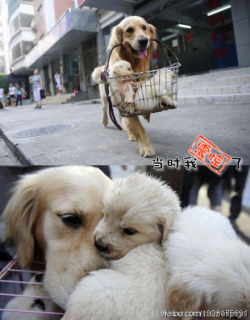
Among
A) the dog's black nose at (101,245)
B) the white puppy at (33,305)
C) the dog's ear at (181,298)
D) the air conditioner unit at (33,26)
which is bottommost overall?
the white puppy at (33,305)

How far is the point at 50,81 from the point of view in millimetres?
813

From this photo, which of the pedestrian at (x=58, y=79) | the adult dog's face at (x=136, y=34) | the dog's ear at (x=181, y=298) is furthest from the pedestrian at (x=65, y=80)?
the dog's ear at (x=181, y=298)

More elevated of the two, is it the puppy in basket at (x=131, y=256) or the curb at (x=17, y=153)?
the curb at (x=17, y=153)

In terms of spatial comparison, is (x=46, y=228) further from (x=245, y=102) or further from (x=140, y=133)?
(x=245, y=102)

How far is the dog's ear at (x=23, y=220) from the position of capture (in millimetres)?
391

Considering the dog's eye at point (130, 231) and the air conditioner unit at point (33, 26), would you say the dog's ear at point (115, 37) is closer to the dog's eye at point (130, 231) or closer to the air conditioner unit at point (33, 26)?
the air conditioner unit at point (33, 26)

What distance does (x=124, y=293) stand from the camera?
0.97 feet

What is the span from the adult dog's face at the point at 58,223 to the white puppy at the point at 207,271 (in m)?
0.11

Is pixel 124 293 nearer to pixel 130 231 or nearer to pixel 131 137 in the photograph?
pixel 130 231

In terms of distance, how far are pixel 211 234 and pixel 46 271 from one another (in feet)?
0.88

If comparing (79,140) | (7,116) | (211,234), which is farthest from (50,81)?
(211,234)

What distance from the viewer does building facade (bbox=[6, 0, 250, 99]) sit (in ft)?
2.04

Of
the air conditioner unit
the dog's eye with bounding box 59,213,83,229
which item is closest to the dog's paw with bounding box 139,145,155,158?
the dog's eye with bounding box 59,213,83,229

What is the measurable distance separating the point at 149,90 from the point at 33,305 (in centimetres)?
51
